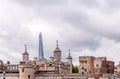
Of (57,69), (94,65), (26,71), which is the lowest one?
(26,71)

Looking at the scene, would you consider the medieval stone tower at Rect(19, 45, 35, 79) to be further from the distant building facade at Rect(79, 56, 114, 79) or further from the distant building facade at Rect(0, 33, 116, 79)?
the distant building facade at Rect(79, 56, 114, 79)

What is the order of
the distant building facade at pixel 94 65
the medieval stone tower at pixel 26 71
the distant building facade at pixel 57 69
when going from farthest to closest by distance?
the distant building facade at pixel 94 65 < the distant building facade at pixel 57 69 < the medieval stone tower at pixel 26 71

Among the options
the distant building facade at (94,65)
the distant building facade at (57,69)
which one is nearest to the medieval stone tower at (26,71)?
the distant building facade at (57,69)

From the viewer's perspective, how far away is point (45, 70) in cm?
11088

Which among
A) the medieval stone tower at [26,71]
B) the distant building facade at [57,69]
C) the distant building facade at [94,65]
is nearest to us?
the medieval stone tower at [26,71]

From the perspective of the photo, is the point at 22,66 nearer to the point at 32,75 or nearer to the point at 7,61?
the point at 32,75

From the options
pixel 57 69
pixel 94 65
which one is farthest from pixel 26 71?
pixel 94 65

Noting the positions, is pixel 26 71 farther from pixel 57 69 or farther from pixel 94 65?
pixel 94 65

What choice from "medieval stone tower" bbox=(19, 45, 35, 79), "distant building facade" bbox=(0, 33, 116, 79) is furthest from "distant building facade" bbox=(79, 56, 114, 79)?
"medieval stone tower" bbox=(19, 45, 35, 79)

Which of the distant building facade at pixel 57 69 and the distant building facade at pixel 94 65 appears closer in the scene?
the distant building facade at pixel 57 69

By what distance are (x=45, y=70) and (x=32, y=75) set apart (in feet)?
23.6

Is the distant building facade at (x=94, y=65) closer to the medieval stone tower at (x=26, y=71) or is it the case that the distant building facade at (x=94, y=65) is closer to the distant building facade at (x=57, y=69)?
the distant building facade at (x=57, y=69)

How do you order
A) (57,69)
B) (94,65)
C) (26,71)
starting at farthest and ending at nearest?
(94,65)
(57,69)
(26,71)

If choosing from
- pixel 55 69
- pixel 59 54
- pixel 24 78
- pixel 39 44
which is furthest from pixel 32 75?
pixel 39 44
